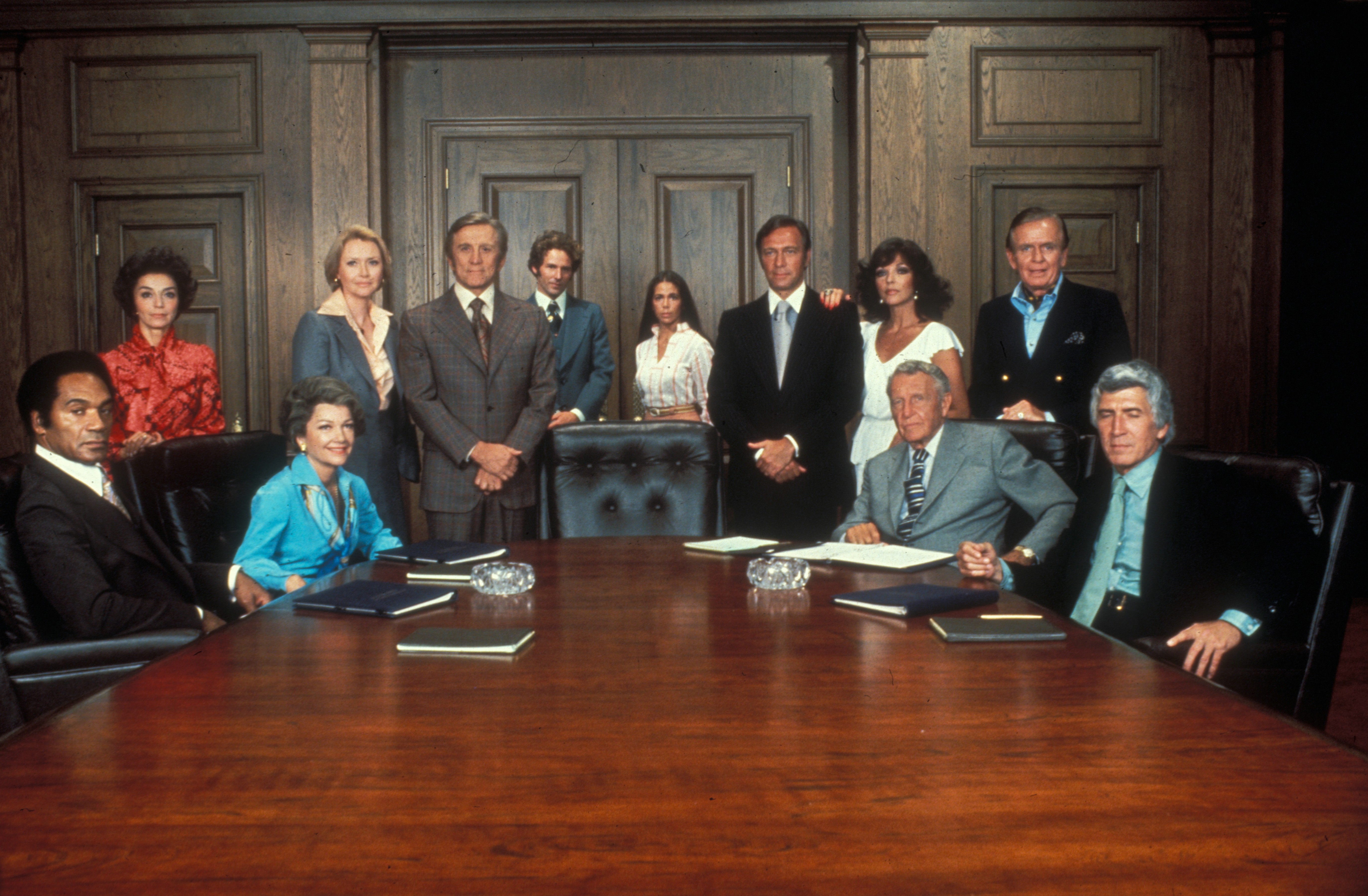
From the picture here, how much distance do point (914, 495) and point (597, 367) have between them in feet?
5.50

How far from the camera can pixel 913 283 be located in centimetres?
365

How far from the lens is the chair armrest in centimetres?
188

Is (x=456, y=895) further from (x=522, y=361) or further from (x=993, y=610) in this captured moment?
(x=522, y=361)

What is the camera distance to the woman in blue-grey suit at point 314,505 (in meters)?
2.51

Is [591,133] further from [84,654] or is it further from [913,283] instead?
Answer: [84,654]

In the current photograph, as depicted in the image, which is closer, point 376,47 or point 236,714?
point 236,714

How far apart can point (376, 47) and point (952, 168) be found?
264 cm

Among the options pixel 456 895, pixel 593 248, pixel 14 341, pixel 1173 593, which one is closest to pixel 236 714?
pixel 456 895

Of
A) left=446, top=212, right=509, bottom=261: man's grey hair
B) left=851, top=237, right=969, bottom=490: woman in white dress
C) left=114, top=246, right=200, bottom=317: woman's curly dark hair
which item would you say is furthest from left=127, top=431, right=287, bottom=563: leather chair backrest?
left=851, top=237, right=969, bottom=490: woman in white dress

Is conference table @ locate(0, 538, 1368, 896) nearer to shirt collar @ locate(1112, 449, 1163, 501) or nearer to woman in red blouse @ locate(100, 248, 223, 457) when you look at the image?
shirt collar @ locate(1112, 449, 1163, 501)

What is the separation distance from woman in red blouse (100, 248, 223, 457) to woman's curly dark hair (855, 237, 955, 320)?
2303mm

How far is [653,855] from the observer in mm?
807

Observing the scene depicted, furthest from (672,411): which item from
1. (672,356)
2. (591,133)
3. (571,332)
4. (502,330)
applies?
(591,133)

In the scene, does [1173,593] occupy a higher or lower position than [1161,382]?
lower
